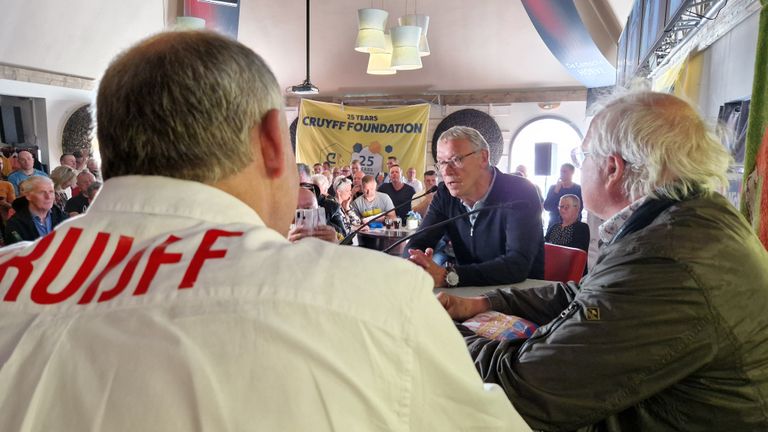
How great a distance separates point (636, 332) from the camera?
1.04 metres

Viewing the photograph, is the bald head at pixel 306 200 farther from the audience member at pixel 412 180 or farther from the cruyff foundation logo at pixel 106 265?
the audience member at pixel 412 180

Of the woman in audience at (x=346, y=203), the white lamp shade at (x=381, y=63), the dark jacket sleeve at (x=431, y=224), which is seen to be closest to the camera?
the dark jacket sleeve at (x=431, y=224)

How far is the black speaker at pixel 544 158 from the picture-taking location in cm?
920

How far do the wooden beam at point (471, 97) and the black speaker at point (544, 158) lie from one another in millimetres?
1962

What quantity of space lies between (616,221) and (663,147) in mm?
222

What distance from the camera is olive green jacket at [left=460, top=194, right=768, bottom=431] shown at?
103 cm

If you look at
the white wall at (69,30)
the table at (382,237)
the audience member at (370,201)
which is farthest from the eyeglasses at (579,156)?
the white wall at (69,30)

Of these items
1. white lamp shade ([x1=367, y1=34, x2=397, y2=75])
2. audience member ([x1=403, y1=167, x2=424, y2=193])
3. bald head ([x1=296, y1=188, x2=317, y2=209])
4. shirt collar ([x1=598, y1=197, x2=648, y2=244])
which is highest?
white lamp shade ([x1=367, y1=34, x2=397, y2=75])

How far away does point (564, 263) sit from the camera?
2.65m

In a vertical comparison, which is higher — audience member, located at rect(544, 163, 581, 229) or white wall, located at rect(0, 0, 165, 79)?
white wall, located at rect(0, 0, 165, 79)

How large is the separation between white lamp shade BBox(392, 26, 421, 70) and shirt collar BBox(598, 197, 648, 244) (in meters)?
5.09

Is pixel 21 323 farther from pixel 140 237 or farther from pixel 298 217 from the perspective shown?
pixel 298 217

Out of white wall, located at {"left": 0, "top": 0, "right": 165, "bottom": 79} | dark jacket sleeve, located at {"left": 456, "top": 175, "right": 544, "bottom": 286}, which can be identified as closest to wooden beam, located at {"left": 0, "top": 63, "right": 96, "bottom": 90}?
white wall, located at {"left": 0, "top": 0, "right": 165, "bottom": 79}

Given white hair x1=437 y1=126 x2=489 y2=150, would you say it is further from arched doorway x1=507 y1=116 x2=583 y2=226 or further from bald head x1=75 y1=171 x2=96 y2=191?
arched doorway x1=507 y1=116 x2=583 y2=226
